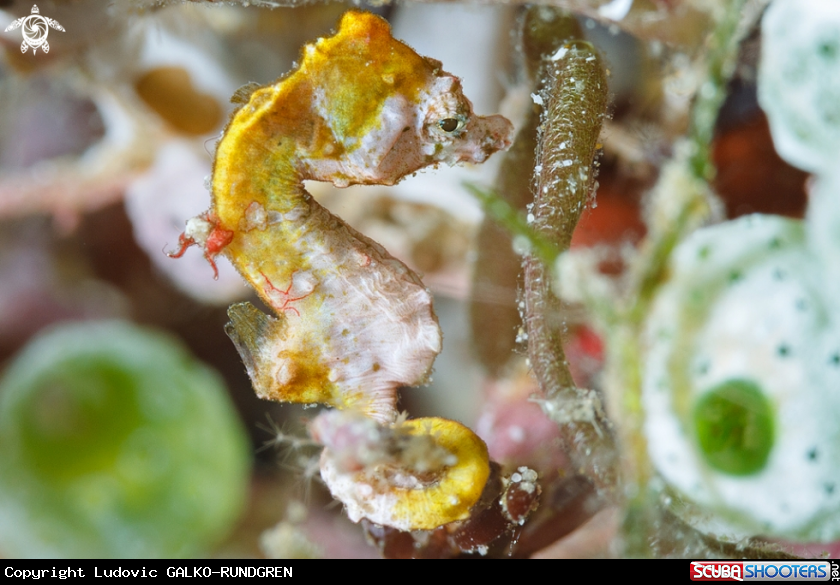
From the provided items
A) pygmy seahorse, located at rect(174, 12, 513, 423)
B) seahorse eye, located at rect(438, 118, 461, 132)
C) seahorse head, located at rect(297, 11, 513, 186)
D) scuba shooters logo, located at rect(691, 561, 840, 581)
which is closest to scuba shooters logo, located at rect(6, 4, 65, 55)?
pygmy seahorse, located at rect(174, 12, 513, 423)

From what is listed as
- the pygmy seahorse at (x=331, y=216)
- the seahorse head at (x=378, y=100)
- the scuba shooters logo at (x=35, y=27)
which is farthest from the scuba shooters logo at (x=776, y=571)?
the scuba shooters logo at (x=35, y=27)

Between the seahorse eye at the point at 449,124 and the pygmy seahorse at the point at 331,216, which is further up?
the seahorse eye at the point at 449,124

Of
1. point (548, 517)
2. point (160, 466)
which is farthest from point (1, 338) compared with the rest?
point (548, 517)

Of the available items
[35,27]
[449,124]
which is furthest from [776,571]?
[35,27]

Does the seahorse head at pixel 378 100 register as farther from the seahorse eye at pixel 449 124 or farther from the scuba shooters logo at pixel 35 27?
the scuba shooters logo at pixel 35 27

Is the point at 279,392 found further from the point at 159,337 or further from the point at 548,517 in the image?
the point at 159,337

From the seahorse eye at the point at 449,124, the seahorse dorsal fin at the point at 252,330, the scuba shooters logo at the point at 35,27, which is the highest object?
the seahorse eye at the point at 449,124

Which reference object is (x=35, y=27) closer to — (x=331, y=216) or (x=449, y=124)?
(x=331, y=216)

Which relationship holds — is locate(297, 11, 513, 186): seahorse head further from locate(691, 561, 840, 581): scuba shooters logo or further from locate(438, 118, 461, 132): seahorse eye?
locate(691, 561, 840, 581): scuba shooters logo
